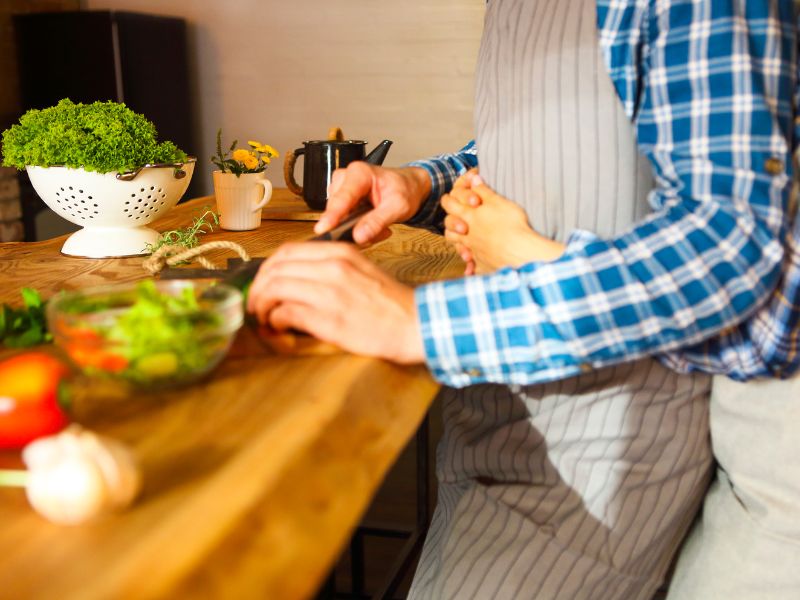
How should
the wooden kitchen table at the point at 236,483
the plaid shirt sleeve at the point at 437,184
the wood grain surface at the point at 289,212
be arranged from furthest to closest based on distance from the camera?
1. the wood grain surface at the point at 289,212
2. the plaid shirt sleeve at the point at 437,184
3. the wooden kitchen table at the point at 236,483

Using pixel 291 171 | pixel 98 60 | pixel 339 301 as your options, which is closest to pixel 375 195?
pixel 339 301

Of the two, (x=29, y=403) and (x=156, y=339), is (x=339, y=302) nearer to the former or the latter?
(x=156, y=339)

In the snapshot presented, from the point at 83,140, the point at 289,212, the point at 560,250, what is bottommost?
the point at 289,212

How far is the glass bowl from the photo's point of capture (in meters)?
0.63

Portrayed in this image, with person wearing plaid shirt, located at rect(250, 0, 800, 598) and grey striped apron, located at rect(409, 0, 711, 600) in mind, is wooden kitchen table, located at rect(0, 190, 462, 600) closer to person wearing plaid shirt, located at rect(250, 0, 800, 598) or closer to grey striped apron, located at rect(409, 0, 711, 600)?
person wearing plaid shirt, located at rect(250, 0, 800, 598)

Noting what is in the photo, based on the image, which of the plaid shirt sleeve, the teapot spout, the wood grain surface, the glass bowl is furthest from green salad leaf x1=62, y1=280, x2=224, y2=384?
the wood grain surface

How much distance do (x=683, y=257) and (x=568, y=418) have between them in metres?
0.32

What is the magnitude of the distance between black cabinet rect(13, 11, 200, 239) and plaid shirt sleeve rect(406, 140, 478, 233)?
9.03 feet

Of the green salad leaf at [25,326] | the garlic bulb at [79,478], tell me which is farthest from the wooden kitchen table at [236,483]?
the green salad leaf at [25,326]

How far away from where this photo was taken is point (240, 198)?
163 cm

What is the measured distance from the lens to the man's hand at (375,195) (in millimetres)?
1061

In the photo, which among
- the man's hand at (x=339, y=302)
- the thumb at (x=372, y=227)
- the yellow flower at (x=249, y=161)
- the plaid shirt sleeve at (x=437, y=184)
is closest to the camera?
the man's hand at (x=339, y=302)

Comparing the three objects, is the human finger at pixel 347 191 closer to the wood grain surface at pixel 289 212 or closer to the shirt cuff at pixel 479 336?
the shirt cuff at pixel 479 336

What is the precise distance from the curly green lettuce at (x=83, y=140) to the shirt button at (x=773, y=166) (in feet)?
3.21
